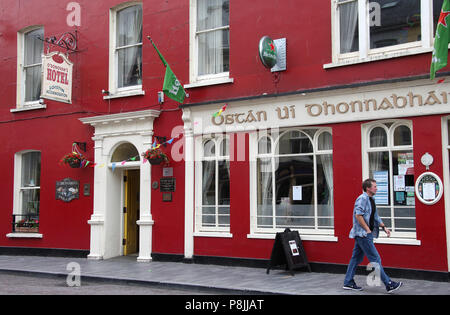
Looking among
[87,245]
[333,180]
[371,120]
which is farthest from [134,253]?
[371,120]

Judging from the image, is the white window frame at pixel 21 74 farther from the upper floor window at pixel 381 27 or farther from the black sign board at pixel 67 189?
the upper floor window at pixel 381 27

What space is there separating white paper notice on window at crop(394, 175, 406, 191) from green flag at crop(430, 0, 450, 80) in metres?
2.25

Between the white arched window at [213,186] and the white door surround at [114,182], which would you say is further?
the white door surround at [114,182]

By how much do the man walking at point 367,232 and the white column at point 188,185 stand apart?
4851 mm

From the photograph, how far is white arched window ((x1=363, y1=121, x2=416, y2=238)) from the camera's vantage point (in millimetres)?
10406

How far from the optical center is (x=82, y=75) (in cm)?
1515

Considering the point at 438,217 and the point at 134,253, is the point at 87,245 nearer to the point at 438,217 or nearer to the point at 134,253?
the point at 134,253

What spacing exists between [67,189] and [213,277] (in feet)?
19.9

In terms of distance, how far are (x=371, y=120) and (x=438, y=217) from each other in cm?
225

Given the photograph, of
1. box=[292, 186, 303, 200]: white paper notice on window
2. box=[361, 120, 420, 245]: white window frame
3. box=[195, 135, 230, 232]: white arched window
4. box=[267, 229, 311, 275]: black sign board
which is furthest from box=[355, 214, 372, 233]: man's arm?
box=[195, 135, 230, 232]: white arched window

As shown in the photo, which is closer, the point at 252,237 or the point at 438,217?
the point at 438,217

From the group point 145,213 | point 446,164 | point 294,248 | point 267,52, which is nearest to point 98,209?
point 145,213

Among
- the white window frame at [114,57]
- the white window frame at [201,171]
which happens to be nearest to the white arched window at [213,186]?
the white window frame at [201,171]

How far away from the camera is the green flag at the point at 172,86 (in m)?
12.3
